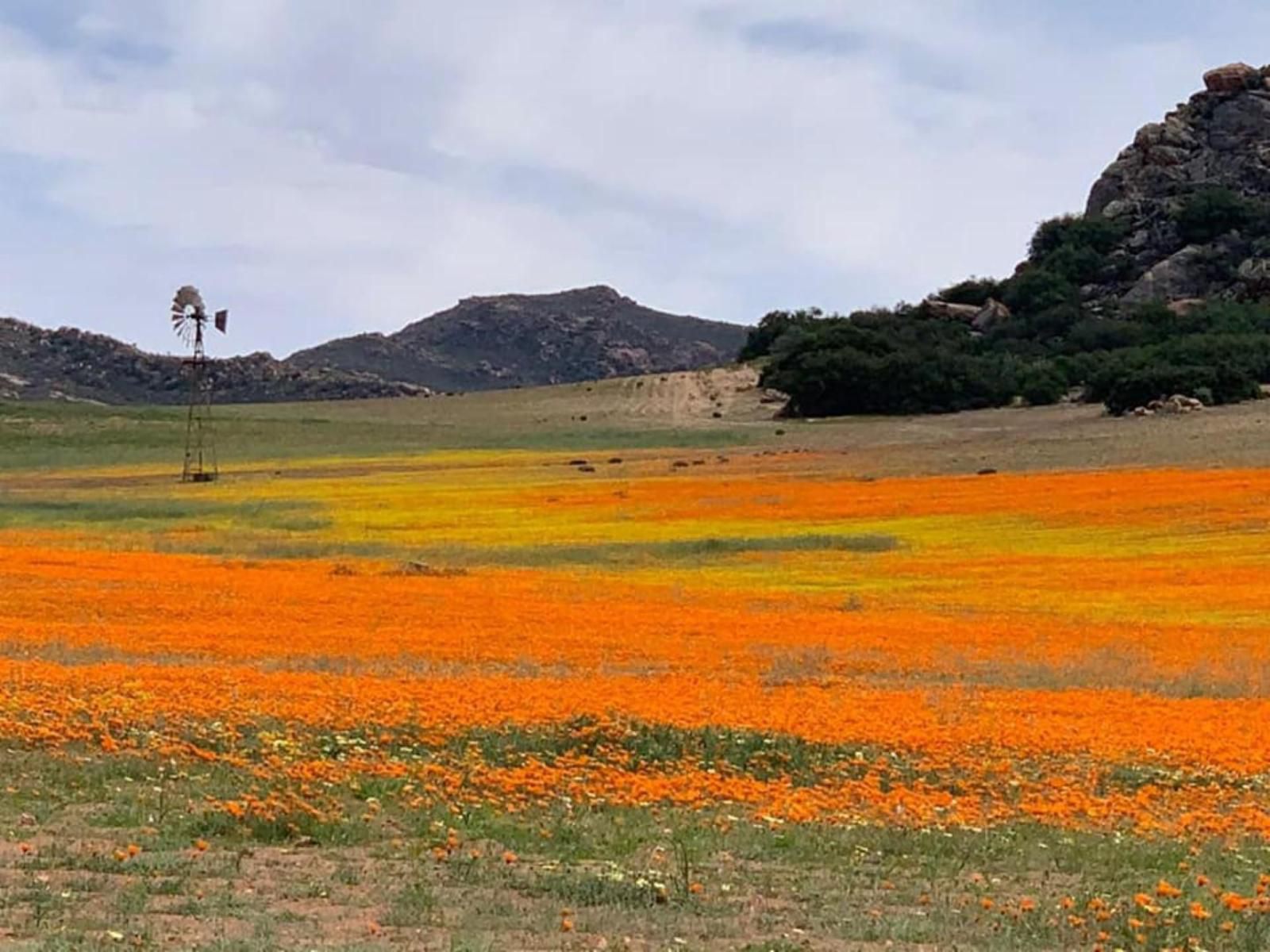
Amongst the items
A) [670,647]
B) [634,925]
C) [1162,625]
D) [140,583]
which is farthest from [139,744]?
[1162,625]

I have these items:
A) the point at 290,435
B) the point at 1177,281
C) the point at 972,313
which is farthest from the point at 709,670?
the point at 972,313

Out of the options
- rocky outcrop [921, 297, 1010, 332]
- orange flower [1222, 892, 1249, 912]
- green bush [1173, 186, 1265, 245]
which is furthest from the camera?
rocky outcrop [921, 297, 1010, 332]

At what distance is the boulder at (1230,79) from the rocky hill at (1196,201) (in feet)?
0.25

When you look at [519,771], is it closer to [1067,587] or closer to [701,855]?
[701,855]

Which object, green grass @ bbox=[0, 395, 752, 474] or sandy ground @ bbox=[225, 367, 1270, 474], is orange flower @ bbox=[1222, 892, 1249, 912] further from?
green grass @ bbox=[0, 395, 752, 474]

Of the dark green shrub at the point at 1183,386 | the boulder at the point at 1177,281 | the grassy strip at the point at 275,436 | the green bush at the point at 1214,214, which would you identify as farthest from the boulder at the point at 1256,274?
the grassy strip at the point at 275,436

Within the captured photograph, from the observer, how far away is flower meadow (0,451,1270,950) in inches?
595

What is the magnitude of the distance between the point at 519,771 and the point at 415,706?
4180mm

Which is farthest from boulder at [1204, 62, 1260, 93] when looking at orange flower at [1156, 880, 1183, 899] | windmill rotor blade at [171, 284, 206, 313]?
orange flower at [1156, 880, 1183, 899]

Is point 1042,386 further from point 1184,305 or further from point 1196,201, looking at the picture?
point 1196,201

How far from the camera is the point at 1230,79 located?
157 m

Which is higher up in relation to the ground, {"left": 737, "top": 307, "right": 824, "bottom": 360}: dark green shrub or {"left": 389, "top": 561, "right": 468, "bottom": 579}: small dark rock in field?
{"left": 737, "top": 307, "right": 824, "bottom": 360}: dark green shrub

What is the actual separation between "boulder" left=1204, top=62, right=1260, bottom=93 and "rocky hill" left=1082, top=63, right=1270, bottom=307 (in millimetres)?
75

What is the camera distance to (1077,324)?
134 metres
